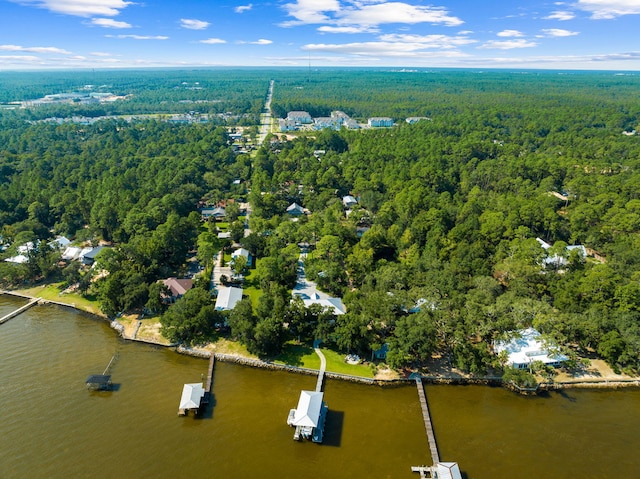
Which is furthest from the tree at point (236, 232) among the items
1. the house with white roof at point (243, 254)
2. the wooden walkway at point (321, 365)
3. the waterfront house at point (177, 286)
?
the wooden walkway at point (321, 365)

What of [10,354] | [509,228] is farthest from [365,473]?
[509,228]

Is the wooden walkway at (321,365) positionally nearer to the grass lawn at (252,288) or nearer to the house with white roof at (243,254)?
the grass lawn at (252,288)

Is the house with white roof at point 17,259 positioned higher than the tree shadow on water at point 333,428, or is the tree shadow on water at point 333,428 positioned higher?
the house with white roof at point 17,259

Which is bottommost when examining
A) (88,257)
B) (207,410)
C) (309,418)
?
(207,410)

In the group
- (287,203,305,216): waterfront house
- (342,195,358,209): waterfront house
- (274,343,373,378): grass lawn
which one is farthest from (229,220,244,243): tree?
(274,343,373,378): grass lawn

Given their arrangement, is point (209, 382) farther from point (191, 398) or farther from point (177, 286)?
point (177, 286)

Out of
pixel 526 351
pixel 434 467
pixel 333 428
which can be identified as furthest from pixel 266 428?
pixel 526 351
